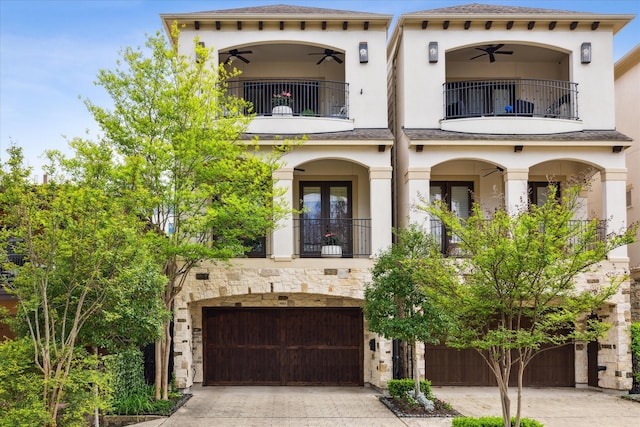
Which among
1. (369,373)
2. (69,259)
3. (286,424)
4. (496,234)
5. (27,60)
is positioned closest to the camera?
(496,234)

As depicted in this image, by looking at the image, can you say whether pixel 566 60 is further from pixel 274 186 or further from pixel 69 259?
pixel 69 259

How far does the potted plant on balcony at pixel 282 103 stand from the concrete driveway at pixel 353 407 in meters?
7.41

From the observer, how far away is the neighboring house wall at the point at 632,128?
19547 millimetres

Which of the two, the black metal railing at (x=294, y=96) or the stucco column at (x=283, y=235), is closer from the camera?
the stucco column at (x=283, y=235)

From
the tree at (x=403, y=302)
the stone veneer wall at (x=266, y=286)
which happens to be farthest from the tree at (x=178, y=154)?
the tree at (x=403, y=302)

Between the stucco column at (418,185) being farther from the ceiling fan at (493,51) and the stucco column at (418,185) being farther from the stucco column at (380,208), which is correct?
the ceiling fan at (493,51)

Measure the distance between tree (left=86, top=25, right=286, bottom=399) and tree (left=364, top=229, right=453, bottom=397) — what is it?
2710mm

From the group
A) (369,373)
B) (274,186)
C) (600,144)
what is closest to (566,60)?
(600,144)

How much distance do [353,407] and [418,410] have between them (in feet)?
5.23

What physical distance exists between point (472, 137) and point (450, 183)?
223 centimetres

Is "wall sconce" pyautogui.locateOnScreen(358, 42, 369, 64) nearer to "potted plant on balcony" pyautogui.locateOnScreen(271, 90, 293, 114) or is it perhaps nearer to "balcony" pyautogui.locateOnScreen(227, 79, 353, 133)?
"balcony" pyautogui.locateOnScreen(227, 79, 353, 133)

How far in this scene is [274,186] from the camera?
18000 millimetres

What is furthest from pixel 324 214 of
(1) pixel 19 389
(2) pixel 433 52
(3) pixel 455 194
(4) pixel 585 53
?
(1) pixel 19 389

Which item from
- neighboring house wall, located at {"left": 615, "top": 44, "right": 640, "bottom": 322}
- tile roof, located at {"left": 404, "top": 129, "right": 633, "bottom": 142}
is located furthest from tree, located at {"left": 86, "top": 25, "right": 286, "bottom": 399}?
neighboring house wall, located at {"left": 615, "top": 44, "right": 640, "bottom": 322}
